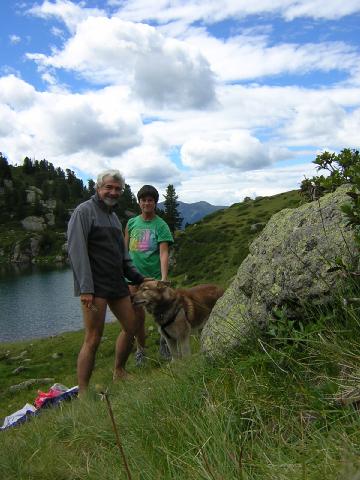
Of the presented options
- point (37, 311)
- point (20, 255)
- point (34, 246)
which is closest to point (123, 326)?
point (37, 311)

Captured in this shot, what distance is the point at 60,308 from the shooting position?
49344 mm

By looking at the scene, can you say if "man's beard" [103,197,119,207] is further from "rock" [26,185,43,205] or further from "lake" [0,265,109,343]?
"rock" [26,185,43,205]

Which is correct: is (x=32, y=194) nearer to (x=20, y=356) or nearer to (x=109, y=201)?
(x=20, y=356)

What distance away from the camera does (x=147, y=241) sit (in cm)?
891

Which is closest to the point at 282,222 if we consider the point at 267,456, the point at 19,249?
the point at 267,456

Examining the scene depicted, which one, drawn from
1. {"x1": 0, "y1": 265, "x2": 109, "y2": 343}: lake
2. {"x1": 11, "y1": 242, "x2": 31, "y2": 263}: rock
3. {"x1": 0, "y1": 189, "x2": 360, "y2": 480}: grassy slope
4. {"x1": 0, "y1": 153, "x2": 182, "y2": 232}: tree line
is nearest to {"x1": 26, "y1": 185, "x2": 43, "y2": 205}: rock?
{"x1": 0, "y1": 153, "x2": 182, "y2": 232}: tree line

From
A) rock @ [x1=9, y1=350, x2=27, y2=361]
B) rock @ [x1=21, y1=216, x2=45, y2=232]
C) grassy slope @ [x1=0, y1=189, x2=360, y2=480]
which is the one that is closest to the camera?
grassy slope @ [x1=0, y1=189, x2=360, y2=480]

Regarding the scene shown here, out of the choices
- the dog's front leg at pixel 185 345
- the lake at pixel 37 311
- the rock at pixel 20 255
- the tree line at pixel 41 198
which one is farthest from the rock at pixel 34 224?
the dog's front leg at pixel 185 345

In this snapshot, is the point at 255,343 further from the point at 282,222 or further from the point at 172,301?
the point at 172,301

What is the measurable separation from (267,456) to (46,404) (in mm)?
6149

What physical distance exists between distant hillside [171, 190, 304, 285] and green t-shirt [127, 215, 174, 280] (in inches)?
1159

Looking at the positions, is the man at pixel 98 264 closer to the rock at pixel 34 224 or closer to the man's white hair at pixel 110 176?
the man's white hair at pixel 110 176

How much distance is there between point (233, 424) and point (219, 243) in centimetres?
5555

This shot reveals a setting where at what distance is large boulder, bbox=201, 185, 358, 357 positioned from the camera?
404 cm
